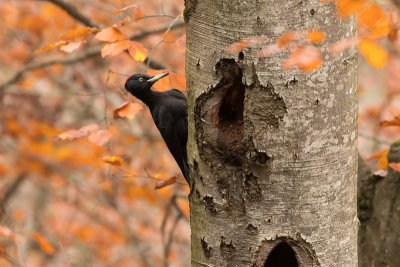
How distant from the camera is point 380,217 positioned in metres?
2.97

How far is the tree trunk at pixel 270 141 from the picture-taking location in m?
1.87

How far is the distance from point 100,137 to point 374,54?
1844 mm

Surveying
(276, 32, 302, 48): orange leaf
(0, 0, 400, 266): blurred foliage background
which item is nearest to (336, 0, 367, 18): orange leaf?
(276, 32, 302, 48): orange leaf

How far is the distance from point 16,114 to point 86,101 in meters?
1.06

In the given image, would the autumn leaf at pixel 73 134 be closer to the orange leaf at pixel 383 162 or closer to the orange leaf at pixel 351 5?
the orange leaf at pixel 383 162

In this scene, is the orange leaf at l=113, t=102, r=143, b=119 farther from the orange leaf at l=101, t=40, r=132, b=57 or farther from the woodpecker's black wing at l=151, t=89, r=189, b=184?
the woodpecker's black wing at l=151, t=89, r=189, b=184

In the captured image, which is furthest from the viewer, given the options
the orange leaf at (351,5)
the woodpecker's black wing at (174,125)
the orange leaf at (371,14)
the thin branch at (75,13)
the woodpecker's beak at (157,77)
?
the thin branch at (75,13)

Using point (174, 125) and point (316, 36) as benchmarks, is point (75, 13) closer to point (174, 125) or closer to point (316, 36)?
point (174, 125)

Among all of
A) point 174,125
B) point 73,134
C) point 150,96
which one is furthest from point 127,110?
point 150,96

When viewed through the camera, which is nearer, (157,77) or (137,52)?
(137,52)

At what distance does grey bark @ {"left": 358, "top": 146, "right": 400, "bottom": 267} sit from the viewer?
9.48ft

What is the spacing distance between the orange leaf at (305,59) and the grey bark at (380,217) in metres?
1.38

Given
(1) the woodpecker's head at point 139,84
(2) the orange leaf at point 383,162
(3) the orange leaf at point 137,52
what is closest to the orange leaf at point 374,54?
(2) the orange leaf at point 383,162

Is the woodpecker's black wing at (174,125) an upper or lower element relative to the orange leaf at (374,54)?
lower
